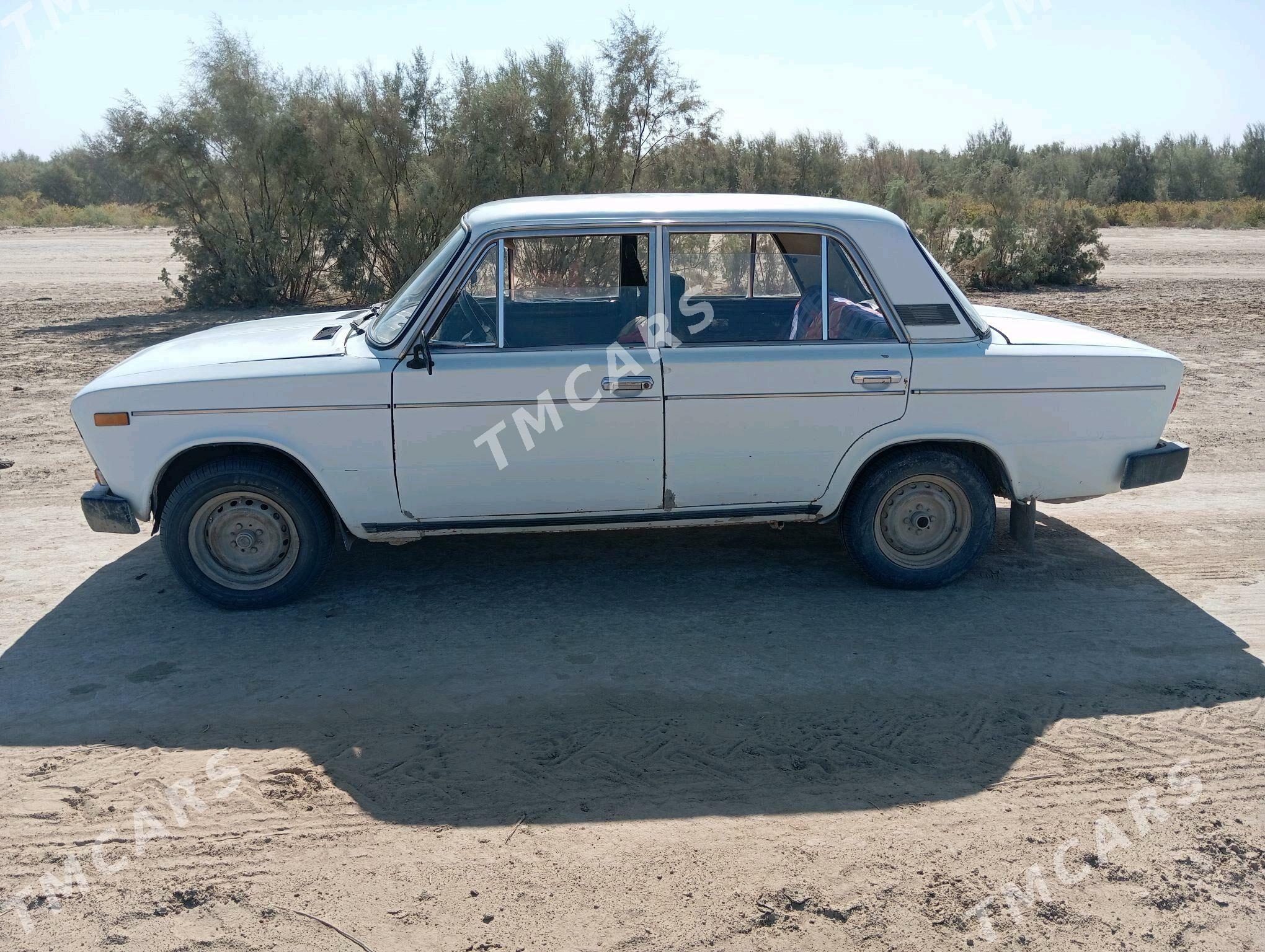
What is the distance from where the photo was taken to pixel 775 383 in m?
5.06

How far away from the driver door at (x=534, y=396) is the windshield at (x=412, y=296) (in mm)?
167

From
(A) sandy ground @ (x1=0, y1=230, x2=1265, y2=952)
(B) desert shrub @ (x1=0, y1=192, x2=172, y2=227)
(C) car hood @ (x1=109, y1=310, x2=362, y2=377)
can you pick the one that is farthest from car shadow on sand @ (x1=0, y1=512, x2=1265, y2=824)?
(B) desert shrub @ (x1=0, y1=192, x2=172, y2=227)

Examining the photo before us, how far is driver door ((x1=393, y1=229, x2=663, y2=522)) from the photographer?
4.93 m

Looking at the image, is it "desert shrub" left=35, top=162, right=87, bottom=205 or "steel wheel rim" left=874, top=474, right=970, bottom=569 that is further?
"desert shrub" left=35, top=162, right=87, bottom=205

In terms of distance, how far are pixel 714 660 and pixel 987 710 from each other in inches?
46.0

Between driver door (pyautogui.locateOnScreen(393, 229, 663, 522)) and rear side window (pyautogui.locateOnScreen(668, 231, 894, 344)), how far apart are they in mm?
227

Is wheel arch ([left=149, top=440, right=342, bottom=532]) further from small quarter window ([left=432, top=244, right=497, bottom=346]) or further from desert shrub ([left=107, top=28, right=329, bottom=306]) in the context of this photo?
desert shrub ([left=107, top=28, right=329, bottom=306])

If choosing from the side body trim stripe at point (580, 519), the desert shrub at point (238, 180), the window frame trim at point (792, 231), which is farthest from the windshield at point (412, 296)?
the desert shrub at point (238, 180)

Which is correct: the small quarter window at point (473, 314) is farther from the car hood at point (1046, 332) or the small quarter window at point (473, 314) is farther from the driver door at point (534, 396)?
the car hood at point (1046, 332)

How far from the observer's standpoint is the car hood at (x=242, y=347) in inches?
201

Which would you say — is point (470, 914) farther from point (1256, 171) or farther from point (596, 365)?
point (1256, 171)

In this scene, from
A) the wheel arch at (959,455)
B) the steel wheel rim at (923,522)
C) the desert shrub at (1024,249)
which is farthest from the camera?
the desert shrub at (1024,249)

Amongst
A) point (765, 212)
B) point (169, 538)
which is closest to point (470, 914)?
point (169, 538)

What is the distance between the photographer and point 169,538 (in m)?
5.08
